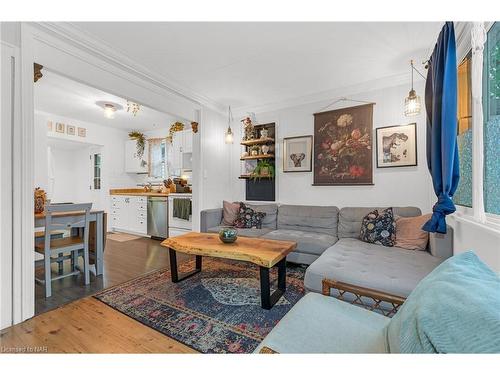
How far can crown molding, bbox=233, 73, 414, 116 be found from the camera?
3.04 meters

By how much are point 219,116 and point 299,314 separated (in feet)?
12.4

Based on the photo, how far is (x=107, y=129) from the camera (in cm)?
541

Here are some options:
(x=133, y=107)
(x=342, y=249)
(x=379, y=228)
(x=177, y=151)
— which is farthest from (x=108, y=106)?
(x=379, y=228)

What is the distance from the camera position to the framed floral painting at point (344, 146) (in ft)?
10.7

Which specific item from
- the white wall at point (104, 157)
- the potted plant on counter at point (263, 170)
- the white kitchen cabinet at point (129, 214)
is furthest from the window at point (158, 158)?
the potted plant on counter at point (263, 170)

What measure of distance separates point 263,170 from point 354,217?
5.39 feet

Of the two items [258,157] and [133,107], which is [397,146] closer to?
[258,157]

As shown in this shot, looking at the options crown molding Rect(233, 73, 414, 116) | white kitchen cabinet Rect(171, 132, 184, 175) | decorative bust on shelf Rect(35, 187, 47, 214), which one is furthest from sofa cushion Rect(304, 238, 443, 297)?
white kitchen cabinet Rect(171, 132, 184, 175)

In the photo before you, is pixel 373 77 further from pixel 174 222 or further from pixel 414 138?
pixel 174 222

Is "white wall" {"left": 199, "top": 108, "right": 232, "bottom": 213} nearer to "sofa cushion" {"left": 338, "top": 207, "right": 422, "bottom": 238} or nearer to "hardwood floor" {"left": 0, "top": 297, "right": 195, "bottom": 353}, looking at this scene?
"sofa cushion" {"left": 338, "top": 207, "right": 422, "bottom": 238}

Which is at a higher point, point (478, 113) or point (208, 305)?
point (478, 113)

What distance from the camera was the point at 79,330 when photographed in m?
1.69

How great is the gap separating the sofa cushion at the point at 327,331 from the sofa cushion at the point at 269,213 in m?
2.37
